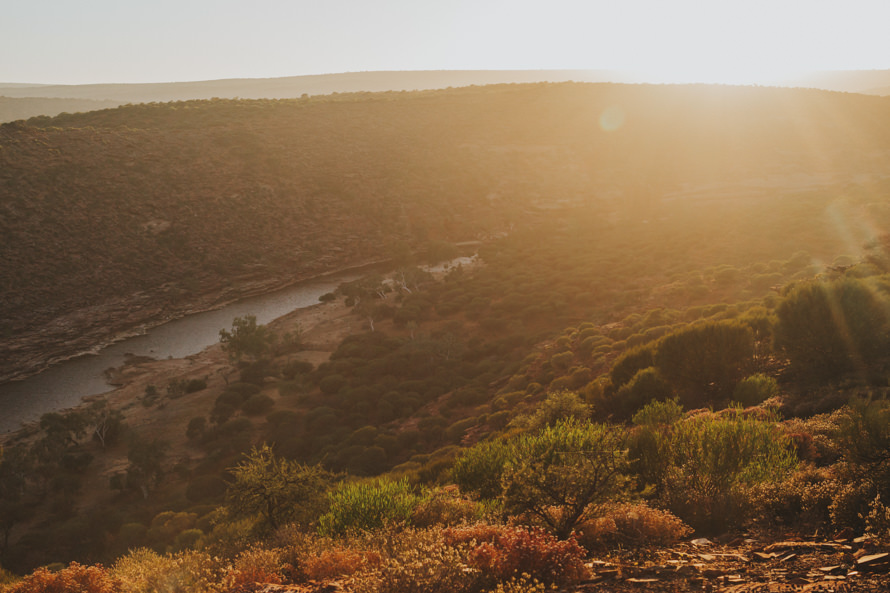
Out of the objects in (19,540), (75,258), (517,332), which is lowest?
(19,540)

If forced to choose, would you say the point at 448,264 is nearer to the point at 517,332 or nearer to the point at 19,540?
the point at 517,332

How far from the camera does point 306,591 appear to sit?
7141 millimetres

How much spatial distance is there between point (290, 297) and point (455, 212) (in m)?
26.9

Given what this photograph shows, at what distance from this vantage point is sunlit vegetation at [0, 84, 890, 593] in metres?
8.19

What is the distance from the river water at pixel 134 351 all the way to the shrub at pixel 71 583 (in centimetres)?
3358

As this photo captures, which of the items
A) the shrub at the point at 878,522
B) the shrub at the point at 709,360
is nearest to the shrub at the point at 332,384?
the shrub at the point at 709,360

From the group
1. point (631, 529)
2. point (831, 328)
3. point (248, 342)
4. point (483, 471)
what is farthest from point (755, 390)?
point (248, 342)

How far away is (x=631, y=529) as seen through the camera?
309 inches

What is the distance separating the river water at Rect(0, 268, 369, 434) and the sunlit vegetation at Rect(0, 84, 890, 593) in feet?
15.2

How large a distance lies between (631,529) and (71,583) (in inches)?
318

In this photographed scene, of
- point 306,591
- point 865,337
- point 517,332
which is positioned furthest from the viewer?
point 517,332

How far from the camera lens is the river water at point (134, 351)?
37688 millimetres

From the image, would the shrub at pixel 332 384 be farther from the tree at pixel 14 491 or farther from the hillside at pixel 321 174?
the hillside at pixel 321 174

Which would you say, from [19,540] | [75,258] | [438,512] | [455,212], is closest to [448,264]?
[455,212]
